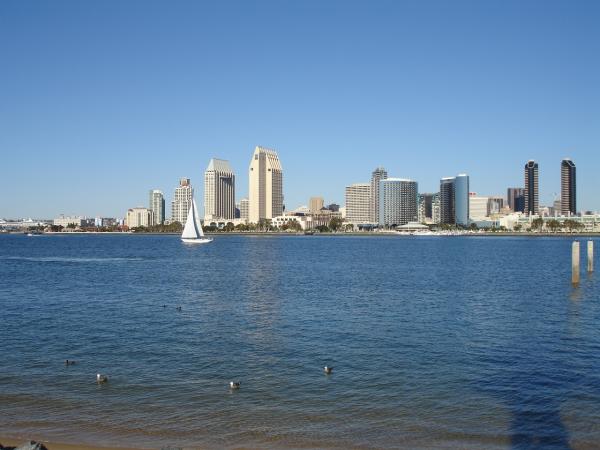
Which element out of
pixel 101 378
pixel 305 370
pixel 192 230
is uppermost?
pixel 192 230

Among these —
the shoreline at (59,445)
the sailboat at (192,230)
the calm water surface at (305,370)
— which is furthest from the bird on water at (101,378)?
the sailboat at (192,230)

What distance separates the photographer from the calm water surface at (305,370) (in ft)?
54.0

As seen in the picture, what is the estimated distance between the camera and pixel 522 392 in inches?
782

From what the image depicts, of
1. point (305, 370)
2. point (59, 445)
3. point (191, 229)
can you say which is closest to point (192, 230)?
point (191, 229)

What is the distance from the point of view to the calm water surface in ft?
54.0

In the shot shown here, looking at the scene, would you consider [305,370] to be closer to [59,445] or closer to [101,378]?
[101,378]

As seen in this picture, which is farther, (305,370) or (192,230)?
(192,230)

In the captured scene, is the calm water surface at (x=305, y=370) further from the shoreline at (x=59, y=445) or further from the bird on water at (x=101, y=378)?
the shoreline at (x=59, y=445)

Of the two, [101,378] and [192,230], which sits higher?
[192,230]

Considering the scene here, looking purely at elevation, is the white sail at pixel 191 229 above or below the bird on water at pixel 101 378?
above

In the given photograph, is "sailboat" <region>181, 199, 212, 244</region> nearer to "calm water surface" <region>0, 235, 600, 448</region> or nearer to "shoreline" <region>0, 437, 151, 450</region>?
"calm water surface" <region>0, 235, 600, 448</region>

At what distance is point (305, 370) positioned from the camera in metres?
22.8

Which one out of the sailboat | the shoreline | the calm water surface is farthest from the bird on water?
the sailboat

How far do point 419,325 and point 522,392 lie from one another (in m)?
12.7
